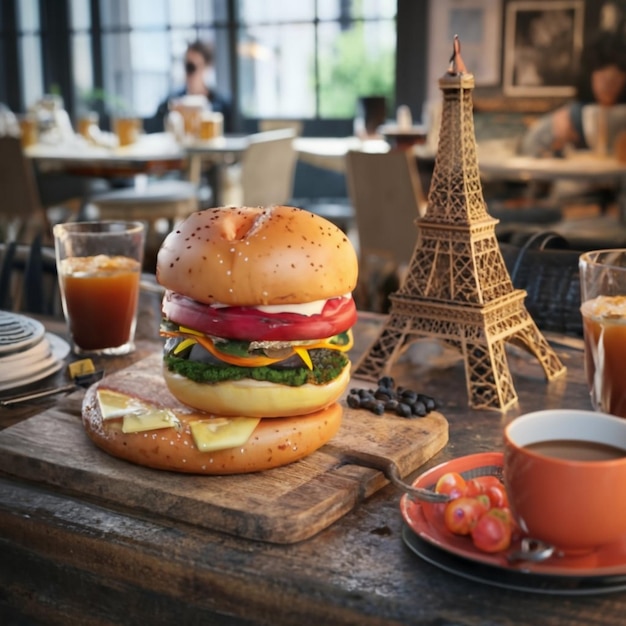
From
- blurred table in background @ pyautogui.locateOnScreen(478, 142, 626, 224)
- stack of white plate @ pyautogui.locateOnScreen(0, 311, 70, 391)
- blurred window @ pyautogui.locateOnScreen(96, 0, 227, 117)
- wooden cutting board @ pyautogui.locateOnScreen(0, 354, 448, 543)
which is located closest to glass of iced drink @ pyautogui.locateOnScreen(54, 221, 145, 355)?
stack of white plate @ pyautogui.locateOnScreen(0, 311, 70, 391)

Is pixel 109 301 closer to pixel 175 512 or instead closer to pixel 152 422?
pixel 152 422

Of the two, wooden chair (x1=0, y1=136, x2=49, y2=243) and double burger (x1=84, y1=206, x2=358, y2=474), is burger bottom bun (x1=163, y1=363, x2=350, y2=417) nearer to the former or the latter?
double burger (x1=84, y1=206, x2=358, y2=474)

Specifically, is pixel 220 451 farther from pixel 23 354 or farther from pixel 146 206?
pixel 146 206

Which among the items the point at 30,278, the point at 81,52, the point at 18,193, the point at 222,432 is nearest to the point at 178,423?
the point at 222,432

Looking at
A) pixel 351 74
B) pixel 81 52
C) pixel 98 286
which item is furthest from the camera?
pixel 81 52

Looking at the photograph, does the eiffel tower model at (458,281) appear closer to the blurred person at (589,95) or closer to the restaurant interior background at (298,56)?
the restaurant interior background at (298,56)

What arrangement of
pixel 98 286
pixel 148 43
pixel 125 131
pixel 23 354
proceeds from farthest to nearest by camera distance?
pixel 148 43 < pixel 125 131 < pixel 98 286 < pixel 23 354

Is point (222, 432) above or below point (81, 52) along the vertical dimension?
below
